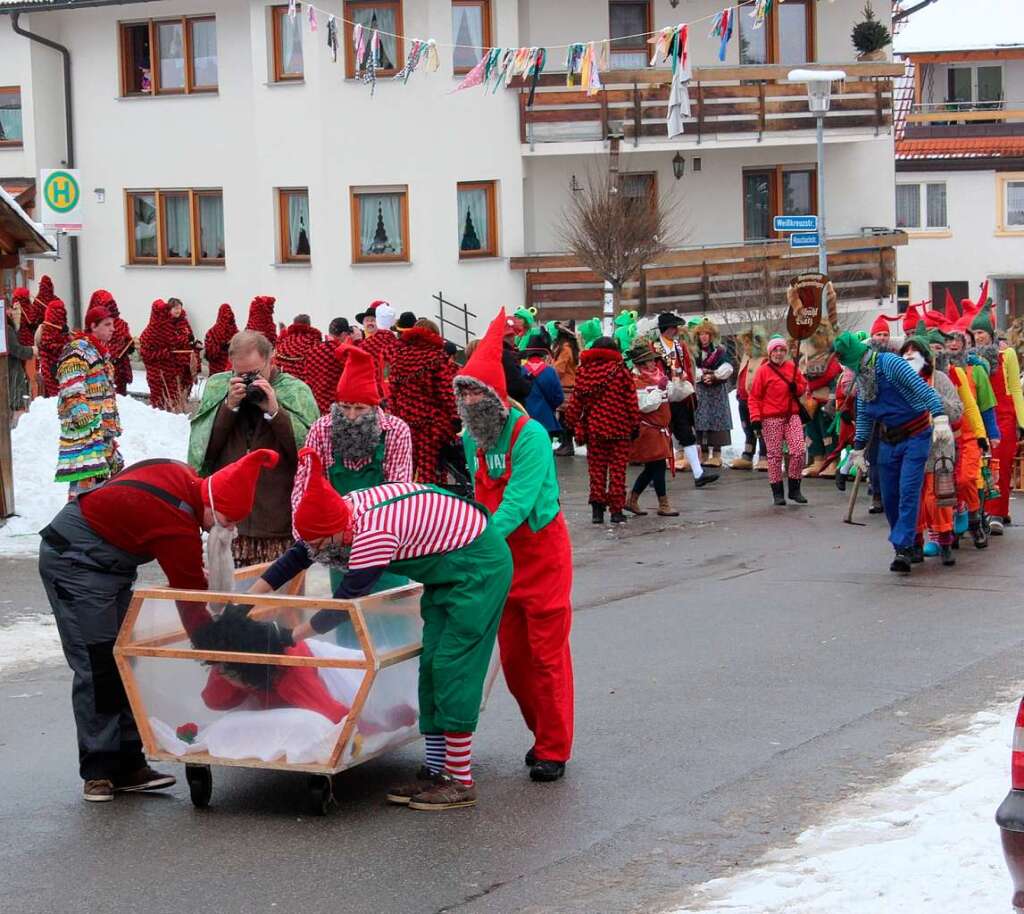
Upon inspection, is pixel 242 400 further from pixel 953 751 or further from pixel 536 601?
pixel 953 751

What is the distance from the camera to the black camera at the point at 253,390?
8727 mm

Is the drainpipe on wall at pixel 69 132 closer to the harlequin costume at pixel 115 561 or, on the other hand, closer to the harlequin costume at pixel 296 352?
the harlequin costume at pixel 296 352

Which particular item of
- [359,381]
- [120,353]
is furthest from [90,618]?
[120,353]

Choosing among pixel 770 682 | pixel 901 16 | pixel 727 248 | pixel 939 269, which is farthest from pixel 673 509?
pixel 939 269

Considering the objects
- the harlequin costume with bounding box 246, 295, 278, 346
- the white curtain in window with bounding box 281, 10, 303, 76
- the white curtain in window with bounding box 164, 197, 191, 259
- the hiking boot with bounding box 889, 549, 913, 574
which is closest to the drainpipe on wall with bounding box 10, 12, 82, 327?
the white curtain in window with bounding box 164, 197, 191, 259

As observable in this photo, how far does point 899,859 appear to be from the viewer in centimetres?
629

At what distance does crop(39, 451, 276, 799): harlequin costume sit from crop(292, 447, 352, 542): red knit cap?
40cm

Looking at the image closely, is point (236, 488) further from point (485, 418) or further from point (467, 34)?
point (467, 34)

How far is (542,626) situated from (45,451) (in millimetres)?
11447

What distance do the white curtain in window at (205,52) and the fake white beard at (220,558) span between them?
2617 centimetres

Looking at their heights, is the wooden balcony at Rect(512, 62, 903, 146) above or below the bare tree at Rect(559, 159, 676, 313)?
above

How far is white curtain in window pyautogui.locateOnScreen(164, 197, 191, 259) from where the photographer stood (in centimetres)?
3306

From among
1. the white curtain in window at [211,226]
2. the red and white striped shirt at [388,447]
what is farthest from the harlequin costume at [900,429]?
the white curtain in window at [211,226]

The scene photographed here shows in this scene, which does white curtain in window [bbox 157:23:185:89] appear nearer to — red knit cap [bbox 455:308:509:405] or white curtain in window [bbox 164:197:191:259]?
white curtain in window [bbox 164:197:191:259]
